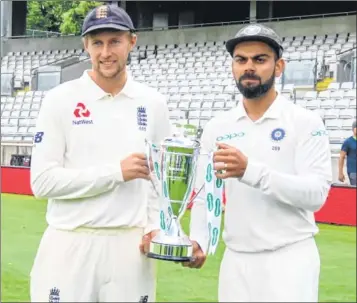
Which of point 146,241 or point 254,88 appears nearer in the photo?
point 254,88

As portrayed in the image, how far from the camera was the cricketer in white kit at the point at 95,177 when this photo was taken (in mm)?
2158

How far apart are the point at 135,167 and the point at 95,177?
131 mm

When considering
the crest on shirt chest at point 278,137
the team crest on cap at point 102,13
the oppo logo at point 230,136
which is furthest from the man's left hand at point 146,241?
the team crest on cap at point 102,13

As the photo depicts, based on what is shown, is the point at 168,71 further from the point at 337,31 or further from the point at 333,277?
the point at 333,277

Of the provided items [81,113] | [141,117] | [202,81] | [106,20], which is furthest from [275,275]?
[202,81]

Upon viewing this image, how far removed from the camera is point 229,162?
1.93 m

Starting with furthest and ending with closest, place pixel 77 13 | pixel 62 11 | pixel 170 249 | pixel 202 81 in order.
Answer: pixel 202 81
pixel 77 13
pixel 62 11
pixel 170 249

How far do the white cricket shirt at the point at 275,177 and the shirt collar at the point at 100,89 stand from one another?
27 centimetres

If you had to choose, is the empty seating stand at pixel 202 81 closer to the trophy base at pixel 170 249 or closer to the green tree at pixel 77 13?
the green tree at pixel 77 13

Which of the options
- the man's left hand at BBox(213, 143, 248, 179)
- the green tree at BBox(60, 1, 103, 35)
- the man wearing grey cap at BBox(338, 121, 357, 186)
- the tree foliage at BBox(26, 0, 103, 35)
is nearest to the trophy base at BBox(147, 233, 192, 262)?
the man's left hand at BBox(213, 143, 248, 179)

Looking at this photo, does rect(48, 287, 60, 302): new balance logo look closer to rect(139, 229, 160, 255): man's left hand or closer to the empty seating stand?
rect(139, 229, 160, 255): man's left hand

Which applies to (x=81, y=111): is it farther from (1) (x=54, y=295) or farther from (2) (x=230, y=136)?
(1) (x=54, y=295)

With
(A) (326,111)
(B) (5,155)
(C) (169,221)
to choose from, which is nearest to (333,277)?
(C) (169,221)

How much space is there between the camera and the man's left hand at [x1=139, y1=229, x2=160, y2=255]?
223cm
